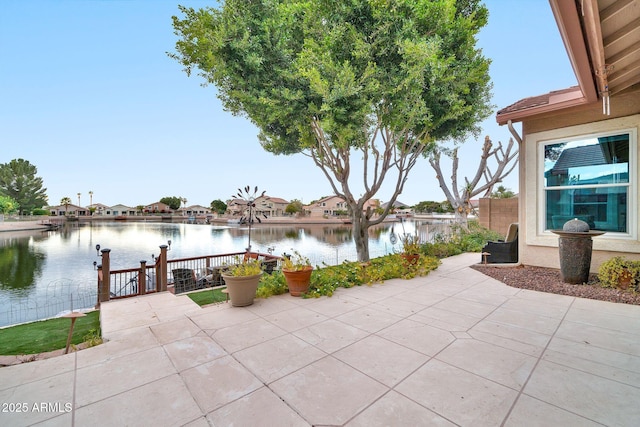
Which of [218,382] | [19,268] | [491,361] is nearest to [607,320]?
[491,361]

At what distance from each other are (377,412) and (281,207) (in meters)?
67.8

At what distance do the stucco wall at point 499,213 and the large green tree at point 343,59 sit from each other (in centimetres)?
528

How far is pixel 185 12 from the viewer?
681 cm

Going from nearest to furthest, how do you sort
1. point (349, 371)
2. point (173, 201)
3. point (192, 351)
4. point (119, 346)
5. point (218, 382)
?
point (218, 382), point (349, 371), point (192, 351), point (119, 346), point (173, 201)

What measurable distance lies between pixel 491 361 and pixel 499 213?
10.7 metres

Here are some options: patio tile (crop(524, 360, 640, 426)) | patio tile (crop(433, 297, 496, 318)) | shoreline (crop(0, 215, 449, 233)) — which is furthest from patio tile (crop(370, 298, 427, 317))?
shoreline (crop(0, 215, 449, 233))

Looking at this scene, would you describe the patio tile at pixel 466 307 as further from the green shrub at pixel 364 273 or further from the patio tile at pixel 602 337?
the green shrub at pixel 364 273

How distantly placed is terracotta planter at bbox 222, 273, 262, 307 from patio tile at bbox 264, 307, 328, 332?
23.0 inches

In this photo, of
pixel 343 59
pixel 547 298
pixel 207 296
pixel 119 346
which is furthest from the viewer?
pixel 343 59

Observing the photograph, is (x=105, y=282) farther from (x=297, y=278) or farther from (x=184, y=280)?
(x=297, y=278)

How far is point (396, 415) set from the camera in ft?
5.50

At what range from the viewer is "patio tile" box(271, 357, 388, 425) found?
5.59 feet

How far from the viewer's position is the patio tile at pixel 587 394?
65.4 inches

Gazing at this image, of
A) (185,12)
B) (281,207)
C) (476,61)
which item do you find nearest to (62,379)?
(185,12)
